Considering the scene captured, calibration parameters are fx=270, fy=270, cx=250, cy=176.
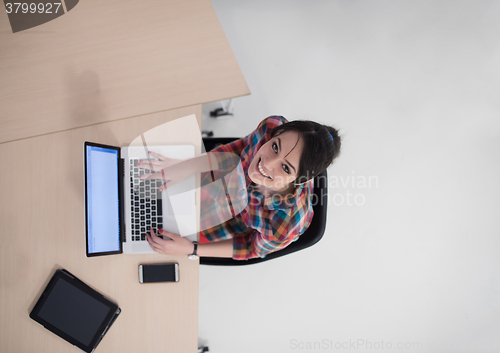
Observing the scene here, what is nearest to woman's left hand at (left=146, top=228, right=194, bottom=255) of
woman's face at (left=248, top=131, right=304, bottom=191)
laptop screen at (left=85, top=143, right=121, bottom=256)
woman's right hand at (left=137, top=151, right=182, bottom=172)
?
laptop screen at (left=85, top=143, right=121, bottom=256)

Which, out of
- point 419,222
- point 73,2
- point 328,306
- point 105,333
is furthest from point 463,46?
point 105,333

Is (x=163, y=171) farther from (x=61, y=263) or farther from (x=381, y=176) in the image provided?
(x=381, y=176)

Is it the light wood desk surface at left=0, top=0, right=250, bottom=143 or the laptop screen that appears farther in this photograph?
the light wood desk surface at left=0, top=0, right=250, bottom=143

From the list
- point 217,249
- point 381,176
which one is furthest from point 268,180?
point 381,176

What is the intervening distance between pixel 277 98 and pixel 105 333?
1.46 meters

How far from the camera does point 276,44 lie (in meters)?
1.73

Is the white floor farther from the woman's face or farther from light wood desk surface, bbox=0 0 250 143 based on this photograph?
the woman's face

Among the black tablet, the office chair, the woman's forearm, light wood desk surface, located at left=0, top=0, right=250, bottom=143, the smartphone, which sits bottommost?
the black tablet

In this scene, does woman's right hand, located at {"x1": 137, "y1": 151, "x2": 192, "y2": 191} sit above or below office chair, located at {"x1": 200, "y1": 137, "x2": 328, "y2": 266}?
above

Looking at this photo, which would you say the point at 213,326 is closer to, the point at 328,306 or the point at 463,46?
the point at 328,306

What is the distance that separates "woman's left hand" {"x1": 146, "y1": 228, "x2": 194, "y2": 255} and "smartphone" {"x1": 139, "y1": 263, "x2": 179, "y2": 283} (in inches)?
2.0

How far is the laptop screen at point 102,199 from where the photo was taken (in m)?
0.83

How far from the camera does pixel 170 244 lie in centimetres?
93

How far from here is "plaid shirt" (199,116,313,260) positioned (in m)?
0.92
